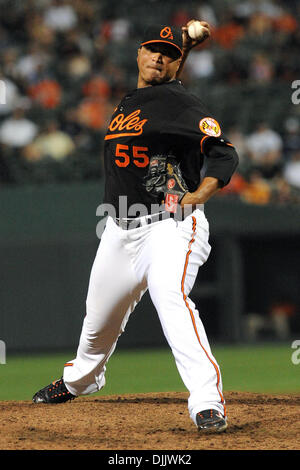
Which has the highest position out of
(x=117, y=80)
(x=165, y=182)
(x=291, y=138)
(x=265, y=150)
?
(x=117, y=80)

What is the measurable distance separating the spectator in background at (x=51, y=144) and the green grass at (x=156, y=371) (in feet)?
7.94

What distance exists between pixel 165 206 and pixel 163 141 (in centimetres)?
31

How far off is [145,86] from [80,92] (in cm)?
706

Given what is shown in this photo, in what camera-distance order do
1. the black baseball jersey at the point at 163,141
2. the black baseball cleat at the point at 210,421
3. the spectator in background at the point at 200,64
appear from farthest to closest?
the spectator in background at the point at 200,64
the black baseball jersey at the point at 163,141
the black baseball cleat at the point at 210,421

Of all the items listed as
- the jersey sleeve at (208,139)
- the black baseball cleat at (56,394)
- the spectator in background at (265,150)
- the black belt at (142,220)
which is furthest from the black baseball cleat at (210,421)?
the spectator in background at (265,150)

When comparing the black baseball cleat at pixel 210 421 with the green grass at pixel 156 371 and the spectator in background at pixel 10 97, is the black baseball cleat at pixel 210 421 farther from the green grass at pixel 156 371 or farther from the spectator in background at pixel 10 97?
the spectator in background at pixel 10 97

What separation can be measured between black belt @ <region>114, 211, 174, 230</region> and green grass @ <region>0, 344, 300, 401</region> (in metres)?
2.09

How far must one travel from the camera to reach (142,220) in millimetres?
4004

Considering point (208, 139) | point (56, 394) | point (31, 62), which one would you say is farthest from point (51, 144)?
point (208, 139)

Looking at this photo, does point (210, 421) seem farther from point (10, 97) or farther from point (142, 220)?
point (10, 97)

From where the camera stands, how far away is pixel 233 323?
29.7 ft

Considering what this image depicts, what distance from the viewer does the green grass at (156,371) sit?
6180mm

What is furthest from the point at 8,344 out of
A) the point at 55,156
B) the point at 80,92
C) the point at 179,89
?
the point at 179,89

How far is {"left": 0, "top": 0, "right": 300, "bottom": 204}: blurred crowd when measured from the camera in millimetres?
9578
